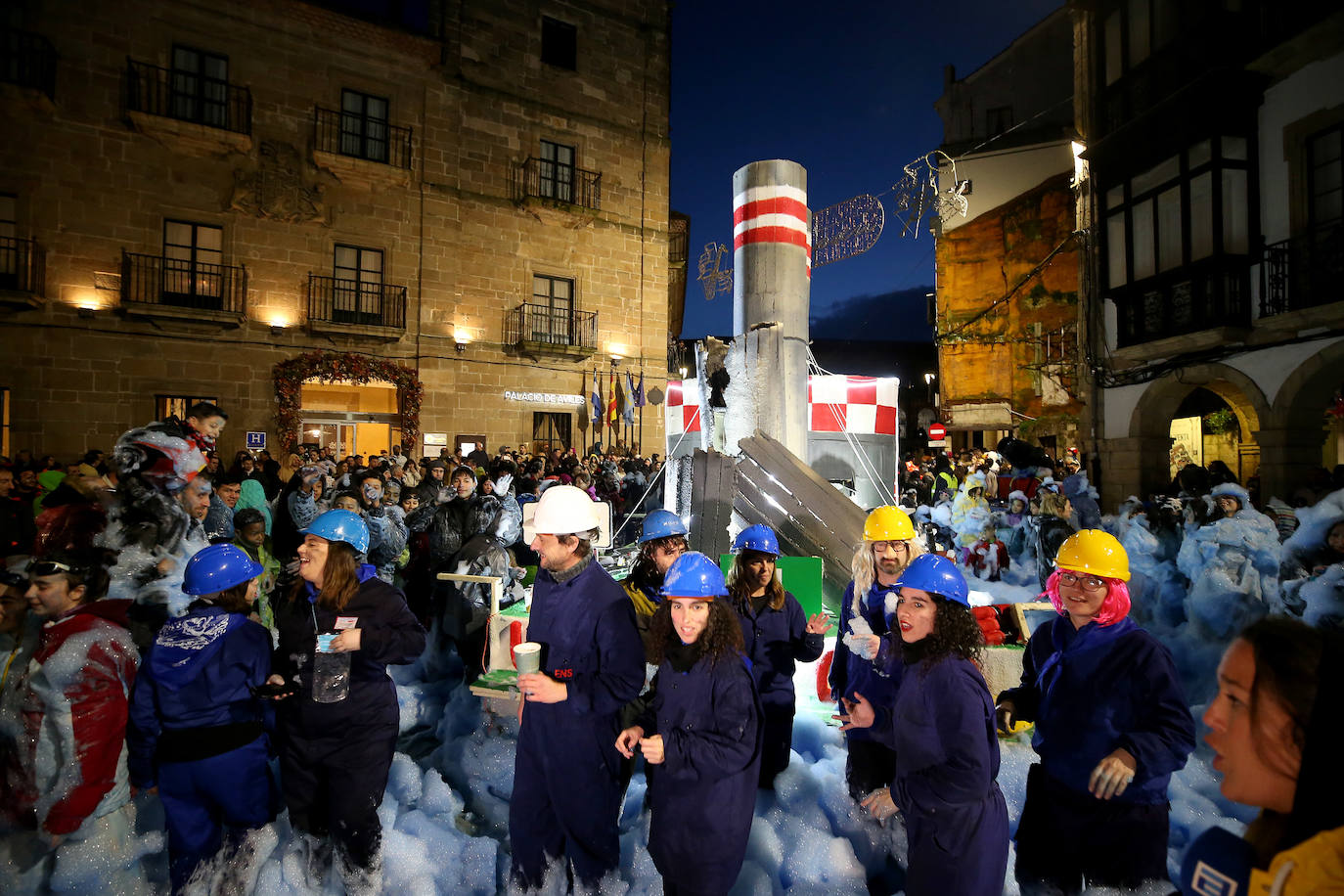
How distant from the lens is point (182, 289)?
609 inches

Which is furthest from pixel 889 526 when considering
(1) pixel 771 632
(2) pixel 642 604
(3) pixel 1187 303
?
(3) pixel 1187 303

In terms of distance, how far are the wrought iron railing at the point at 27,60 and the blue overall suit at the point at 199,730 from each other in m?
17.2

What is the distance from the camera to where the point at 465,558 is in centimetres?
589

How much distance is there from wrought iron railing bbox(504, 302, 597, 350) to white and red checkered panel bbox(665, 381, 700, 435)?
1016 cm

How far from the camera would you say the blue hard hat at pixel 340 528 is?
3.14 m

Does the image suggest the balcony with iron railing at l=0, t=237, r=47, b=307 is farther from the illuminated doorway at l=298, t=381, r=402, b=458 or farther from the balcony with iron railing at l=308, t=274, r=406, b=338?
the illuminated doorway at l=298, t=381, r=402, b=458

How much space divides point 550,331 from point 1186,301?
1535 cm

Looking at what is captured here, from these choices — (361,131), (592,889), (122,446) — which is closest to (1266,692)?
(592,889)

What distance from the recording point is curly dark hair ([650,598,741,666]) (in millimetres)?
2684

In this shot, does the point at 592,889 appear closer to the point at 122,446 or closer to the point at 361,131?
the point at 122,446

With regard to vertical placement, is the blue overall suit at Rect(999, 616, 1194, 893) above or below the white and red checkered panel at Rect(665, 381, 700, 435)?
below

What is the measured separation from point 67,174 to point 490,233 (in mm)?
9179

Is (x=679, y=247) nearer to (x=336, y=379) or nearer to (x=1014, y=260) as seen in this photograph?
(x=1014, y=260)

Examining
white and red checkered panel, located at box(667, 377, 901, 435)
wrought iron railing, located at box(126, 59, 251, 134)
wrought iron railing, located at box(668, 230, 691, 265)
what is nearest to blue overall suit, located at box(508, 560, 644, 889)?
white and red checkered panel, located at box(667, 377, 901, 435)
